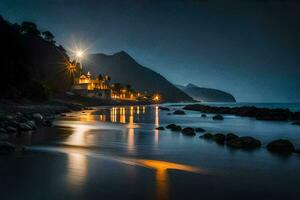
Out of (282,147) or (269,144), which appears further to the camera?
(269,144)

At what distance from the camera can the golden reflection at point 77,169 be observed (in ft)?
33.8

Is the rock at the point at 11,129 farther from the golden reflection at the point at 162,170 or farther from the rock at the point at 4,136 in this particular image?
the golden reflection at the point at 162,170

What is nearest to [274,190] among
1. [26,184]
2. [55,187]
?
[55,187]

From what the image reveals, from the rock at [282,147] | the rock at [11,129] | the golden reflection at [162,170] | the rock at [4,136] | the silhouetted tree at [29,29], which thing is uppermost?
the silhouetted tree at [29,29]

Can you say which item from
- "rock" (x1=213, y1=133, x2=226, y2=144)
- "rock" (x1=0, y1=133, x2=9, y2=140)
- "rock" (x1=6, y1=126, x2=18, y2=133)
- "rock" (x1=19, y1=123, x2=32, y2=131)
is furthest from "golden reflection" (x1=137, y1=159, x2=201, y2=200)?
"rock" (x1=19, y1=123, x2=32, y2=131)

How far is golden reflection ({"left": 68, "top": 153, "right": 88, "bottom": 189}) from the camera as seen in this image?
10288 millimetres

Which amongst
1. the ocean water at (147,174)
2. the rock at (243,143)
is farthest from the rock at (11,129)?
the rock at (243,143)

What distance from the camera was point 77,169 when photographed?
12.2 m

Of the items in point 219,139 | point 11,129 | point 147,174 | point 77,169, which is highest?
point 11,129

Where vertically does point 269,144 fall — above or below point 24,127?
below

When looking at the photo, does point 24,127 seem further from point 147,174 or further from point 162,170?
point 147,174

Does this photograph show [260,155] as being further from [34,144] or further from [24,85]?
[24,85]

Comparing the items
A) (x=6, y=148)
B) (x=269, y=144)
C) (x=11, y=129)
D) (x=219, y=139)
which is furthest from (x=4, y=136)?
(x=269, y=144)

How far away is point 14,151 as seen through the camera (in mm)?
15211
